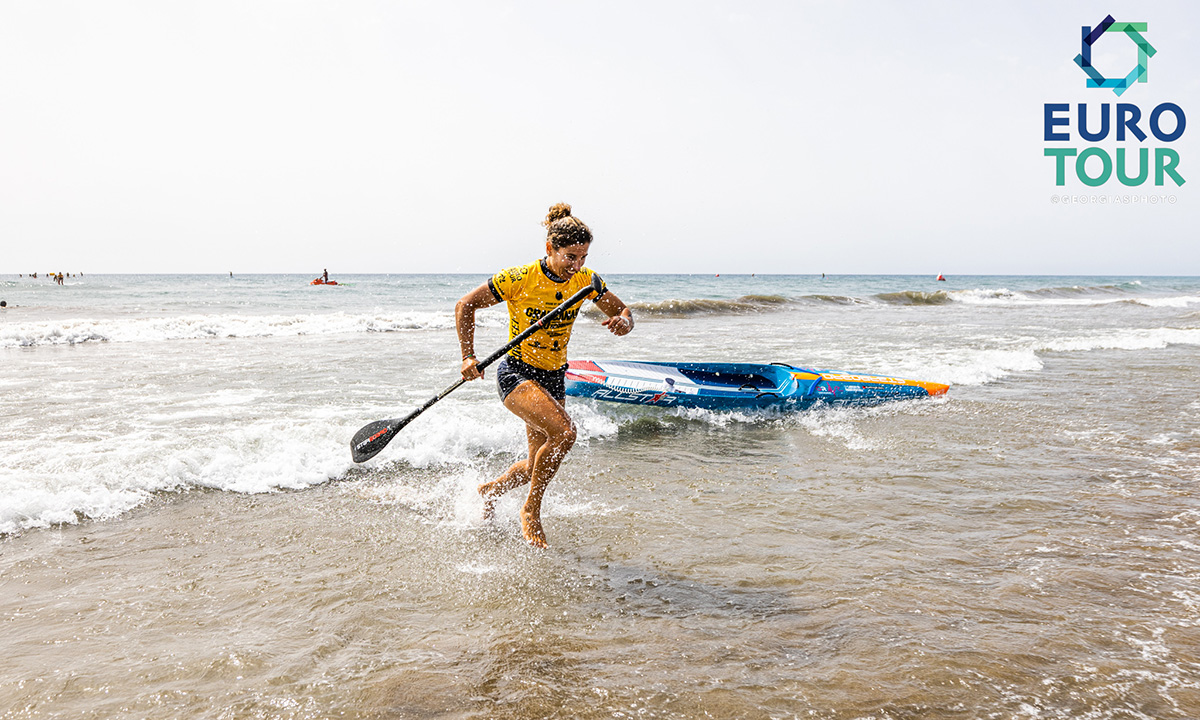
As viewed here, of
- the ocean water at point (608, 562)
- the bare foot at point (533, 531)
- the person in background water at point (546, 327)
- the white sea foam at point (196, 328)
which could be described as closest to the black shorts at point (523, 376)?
the person in background water at point (546, 327)

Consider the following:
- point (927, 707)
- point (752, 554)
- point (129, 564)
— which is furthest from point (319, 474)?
point (927, 707)

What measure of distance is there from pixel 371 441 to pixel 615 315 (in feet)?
7.08

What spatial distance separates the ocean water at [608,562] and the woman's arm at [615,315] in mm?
1364

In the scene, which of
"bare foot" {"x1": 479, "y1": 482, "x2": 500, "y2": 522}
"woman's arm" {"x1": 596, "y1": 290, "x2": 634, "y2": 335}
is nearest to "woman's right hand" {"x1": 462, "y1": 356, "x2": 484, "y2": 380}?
"woman's arm" {"x1": 596, "y1": 290, "x2": 634, "y2": 335}

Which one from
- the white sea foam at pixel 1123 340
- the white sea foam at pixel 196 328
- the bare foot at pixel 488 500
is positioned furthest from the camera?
the white sea foam at pixel 196 328

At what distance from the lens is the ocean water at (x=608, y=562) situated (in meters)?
2.70

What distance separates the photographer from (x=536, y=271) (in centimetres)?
399

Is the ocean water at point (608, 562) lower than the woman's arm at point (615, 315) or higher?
lower

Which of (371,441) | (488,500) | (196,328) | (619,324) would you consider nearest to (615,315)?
(619,324)

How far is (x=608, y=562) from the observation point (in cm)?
402

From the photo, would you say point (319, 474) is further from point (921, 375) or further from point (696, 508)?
point (921, 375)

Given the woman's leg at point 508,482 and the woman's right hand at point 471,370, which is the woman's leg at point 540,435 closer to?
the woman's leg at point 508,482

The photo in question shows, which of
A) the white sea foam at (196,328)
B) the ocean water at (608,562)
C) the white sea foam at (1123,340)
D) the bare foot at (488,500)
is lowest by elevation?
the ocean water at (608,562)

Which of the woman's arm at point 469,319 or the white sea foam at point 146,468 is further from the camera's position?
the white sea foam at point 146,468
